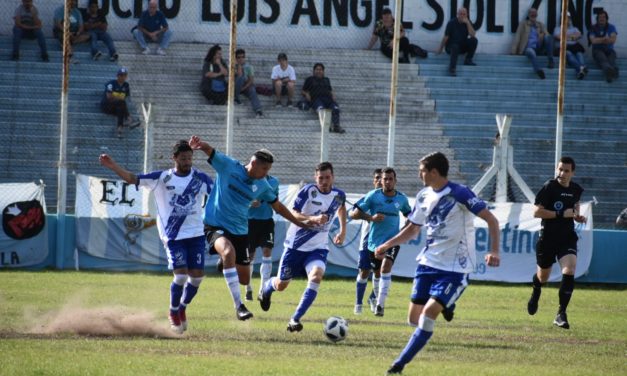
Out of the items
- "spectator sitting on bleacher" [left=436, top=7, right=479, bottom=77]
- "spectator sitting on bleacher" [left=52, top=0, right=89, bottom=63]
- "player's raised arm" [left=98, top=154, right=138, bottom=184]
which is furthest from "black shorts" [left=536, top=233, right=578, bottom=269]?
"spectator sitting on bleacher" [left=52, top=0, right=89, bottom=63]

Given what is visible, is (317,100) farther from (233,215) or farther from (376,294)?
(233,215)

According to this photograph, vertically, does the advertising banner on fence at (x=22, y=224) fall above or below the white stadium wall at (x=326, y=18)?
below

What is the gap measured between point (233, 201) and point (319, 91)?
1407 cm

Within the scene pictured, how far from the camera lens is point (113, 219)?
23.7 metres

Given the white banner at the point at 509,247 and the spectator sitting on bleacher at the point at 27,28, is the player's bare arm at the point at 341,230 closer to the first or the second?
the white banner at the point at 509,247

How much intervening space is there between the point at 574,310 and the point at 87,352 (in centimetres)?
970

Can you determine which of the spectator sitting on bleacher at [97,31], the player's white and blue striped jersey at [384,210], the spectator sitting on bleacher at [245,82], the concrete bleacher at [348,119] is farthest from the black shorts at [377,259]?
the spectator sitting on bleacher at [97,31]

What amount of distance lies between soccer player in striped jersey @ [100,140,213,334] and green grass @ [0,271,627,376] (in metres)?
0.62

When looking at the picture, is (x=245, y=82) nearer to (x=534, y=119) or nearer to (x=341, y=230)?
(x=534, y=119)

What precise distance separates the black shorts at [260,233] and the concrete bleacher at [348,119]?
248 inches

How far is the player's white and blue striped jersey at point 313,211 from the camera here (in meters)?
14.5

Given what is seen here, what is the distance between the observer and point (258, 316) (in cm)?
1542

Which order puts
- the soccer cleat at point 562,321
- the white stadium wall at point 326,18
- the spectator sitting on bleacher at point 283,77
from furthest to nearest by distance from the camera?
1. the white stadium wall at point 326,18
2. the spectator sitting on bleacher at point 283,77
3. the soccer cleat at point 562,321

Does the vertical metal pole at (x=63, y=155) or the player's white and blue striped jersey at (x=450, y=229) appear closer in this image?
the player's white and blue striped jersey at (x=450, y=229)
